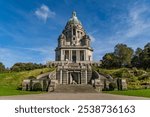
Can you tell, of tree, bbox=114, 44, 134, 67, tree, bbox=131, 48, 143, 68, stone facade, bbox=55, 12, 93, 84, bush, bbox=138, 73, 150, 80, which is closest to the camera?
bush, bbox=138, 73, 150, 80

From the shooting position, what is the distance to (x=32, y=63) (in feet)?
235

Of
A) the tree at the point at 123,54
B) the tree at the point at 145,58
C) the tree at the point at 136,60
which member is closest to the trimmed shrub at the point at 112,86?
the tree at the point at 145,58

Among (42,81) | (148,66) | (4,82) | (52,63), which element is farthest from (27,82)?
(148,66)

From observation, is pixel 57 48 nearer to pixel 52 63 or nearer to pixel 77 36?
pixel 77 36

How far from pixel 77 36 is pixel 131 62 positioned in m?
25.1

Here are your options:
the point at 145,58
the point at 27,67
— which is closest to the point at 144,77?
the point at 145,58

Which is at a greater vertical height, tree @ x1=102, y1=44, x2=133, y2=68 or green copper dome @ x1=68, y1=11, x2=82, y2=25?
green copper dome @ x1=68, y1=11, x2=82, y2=25

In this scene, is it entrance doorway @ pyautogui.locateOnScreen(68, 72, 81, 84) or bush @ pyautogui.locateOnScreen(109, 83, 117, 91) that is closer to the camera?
bush @ pyautogui.locateOnScreen(109, 83, 117, 91)

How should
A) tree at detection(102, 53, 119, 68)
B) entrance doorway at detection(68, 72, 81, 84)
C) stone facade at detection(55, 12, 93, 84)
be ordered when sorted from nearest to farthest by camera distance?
entrance doorway at detection(68, 72, 81, 84) → tree at detection(102, 53, 119, 68) → stone facade at detection(55, 12, 93, 84)

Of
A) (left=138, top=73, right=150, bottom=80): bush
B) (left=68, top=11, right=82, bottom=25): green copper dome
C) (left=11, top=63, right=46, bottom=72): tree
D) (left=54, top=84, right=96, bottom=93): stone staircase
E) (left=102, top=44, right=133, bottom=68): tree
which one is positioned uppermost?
(left=68, top=11, right=82, bottom=25): green copper dome

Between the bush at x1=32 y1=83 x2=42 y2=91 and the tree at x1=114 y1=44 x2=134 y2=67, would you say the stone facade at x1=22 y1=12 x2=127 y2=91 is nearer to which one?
the tree at x1=114 y1=44 x2=134 y2=67

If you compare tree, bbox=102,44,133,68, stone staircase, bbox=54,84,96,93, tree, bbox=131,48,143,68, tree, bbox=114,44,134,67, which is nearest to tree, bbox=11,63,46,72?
tree, bbox=102,44,133,68

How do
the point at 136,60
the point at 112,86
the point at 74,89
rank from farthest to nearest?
the point at 136,60
the point at 112,86
the point at 74,89

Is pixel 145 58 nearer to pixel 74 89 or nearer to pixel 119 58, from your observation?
pixel 119 58
